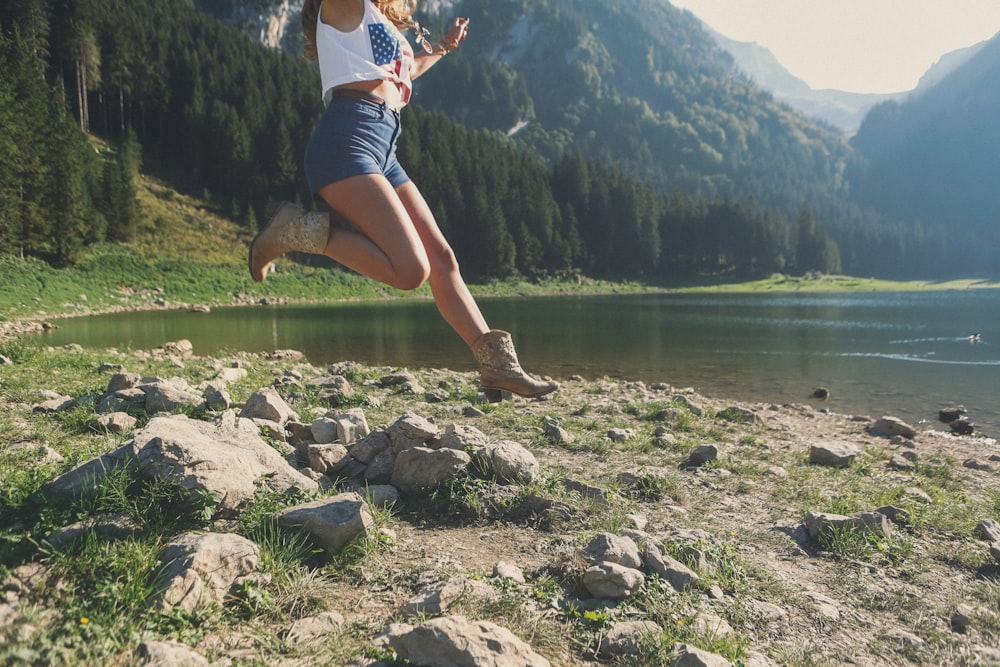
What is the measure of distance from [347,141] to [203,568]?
235cm

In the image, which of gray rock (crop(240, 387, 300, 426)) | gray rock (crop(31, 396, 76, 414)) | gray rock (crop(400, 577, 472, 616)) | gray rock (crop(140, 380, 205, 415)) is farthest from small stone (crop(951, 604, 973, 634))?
gray rock (crop(31, 396, 76, 414))

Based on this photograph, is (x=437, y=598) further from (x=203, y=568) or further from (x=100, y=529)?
(x=100, y=529)

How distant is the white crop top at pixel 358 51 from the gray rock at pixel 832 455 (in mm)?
6613

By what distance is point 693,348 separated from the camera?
968 inches

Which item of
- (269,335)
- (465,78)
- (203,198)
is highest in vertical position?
(465,78)

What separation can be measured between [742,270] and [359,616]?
11837 centimetres

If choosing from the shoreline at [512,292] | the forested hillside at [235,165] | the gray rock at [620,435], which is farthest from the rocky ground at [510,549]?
the forested hillside at [235,165]

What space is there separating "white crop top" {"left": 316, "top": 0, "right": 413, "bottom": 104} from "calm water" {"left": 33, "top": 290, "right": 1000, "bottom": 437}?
14341mm

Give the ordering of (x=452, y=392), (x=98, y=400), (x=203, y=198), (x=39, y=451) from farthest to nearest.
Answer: (x=203, y=198), (x=452, y=392), (x=98, y=400), (x=39, y=451)

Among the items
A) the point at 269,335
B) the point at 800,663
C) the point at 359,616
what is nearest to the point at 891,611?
the point at 800,663

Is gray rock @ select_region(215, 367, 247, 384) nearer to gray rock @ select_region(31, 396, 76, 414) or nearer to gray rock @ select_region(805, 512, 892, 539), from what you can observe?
gray rock @ select_region(31, 396, 76, 414)

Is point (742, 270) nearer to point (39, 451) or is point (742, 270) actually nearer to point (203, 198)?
point (203, 198)

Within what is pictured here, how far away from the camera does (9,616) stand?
79.0 inches

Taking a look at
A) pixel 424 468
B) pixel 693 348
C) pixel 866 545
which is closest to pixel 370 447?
pixel 424 468
